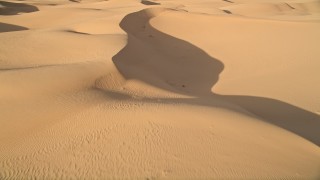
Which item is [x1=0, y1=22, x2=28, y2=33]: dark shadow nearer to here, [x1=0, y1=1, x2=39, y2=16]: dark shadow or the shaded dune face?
the shaded dune face

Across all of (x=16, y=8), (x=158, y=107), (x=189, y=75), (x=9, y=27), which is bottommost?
(x=16, y=8)

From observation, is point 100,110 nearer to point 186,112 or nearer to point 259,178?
point 186,112

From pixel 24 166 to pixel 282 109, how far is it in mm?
4829

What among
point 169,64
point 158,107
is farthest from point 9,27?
point 158,107

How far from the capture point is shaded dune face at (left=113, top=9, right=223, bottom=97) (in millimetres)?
6238

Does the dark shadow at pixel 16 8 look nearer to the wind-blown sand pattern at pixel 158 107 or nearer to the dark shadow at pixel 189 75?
the dark shadow at pixel 189 75

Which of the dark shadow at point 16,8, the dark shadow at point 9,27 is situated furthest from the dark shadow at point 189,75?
the dark shadow at point 16,8

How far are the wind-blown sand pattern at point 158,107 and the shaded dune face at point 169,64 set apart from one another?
0.05m

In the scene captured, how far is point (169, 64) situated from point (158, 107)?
423 centimetres

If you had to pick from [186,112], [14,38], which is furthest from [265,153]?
[14,38]

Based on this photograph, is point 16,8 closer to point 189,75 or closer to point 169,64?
point 169,64

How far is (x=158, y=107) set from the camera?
13.1ft

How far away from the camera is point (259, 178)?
284 centimetres

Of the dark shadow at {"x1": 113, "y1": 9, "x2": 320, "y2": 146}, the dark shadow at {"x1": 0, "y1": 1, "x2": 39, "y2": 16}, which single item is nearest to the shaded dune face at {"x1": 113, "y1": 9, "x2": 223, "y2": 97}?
the dark shadow at {"x1": 113, "y1": 9, "x2": 320, "y2": 146}
